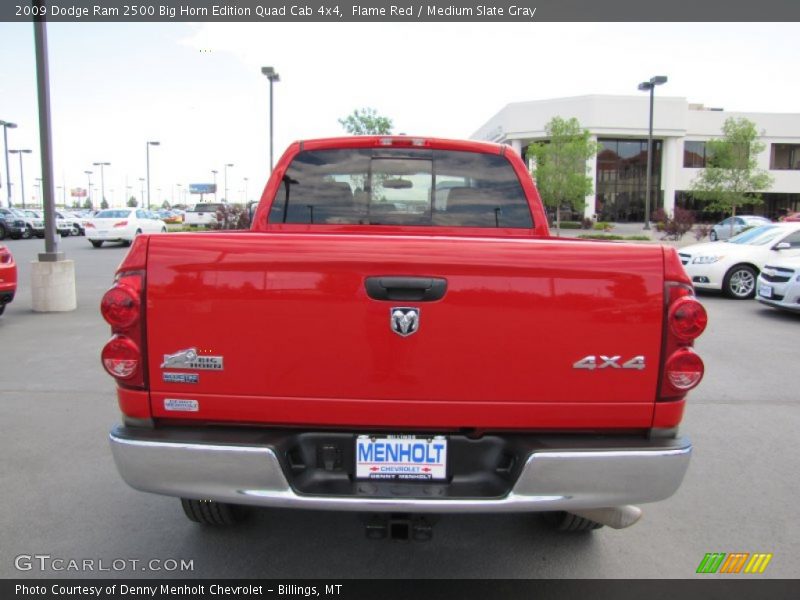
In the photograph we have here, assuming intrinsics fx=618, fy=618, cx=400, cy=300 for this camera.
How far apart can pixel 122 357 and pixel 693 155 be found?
55.5m

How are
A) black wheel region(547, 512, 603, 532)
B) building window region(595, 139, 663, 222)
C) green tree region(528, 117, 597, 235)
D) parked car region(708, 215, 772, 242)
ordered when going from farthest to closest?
building window region(595, 139, 663, 222) < green tree region(528, 117, 597, 235) < parked car region(708, 215, 772, 242) < black wheel region(547, 512, 603, 532)

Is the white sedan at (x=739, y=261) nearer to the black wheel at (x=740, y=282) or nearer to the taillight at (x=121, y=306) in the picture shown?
the black wheel at (x=740, y=282)

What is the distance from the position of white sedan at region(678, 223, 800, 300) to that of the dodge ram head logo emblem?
11.2 meters

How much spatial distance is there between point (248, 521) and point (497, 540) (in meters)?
1.35

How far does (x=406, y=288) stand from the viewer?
2.29 m

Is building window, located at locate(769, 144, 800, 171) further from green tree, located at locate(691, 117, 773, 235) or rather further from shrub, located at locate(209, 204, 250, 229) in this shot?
shrub, located at locate(209, 204, 250, 229)

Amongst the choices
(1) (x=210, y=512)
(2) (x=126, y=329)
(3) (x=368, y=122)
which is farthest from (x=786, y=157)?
(2) (x=126, y=329)

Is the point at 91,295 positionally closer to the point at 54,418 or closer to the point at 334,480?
the point at 54,418

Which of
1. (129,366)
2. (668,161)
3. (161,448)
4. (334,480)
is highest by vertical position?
(668,161)

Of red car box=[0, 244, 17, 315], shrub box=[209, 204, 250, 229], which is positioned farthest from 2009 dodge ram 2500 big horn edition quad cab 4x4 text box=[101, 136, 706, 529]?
shrub box=[209, 204, 250, 229]

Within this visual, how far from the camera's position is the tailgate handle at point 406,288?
7.49 feet

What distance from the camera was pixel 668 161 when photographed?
48.6 metres

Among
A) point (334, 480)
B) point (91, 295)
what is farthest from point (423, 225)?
point (91, 295)

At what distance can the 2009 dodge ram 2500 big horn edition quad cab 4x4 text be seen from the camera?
2.29 m
